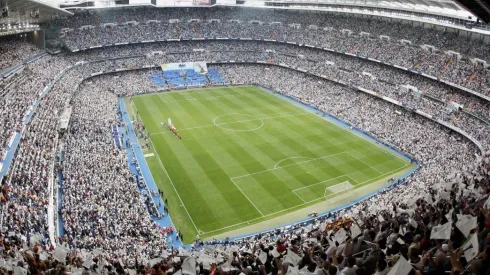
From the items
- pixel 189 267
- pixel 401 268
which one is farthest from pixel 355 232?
pixel 189 267

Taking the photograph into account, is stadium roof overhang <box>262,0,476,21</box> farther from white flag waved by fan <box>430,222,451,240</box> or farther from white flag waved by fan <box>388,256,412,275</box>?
white flag waved by fan <box>388,256,412,275</box>

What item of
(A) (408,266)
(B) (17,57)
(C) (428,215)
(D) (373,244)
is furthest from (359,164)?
(B) (17,57)

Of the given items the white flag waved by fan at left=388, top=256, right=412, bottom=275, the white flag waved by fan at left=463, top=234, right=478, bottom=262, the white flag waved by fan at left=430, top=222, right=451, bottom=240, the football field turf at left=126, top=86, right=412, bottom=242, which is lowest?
the football field turf at left=126, top=86, right=412, bottom=242

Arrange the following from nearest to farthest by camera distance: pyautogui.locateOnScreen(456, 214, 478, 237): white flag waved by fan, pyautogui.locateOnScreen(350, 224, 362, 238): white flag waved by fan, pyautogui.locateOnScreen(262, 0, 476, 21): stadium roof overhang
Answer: pyautogui.locateOnScreen(456, 214, 478, 237): white flag waved by fan
pyautogui.locateOnScreen(350, 224, 362, 238): white flag waved by fan
pyautogui.locateOnScreen(262, 0, 476, 21): stadium roof overhang

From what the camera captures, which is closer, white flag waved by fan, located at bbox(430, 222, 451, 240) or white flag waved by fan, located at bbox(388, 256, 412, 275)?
white flag waved by fan, located at bbox(388, 256, 412, 275)

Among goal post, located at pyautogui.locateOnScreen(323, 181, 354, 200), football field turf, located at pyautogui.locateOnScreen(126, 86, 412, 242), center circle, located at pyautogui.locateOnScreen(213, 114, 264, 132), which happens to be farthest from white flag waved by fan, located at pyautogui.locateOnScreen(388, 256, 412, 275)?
center circle, located at pyautogui.locateOnScreen(213, 114, 264, 132)

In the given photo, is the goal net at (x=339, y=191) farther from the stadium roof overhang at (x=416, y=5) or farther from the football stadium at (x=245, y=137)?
the stadium roof overhang at (x=416, y=5)

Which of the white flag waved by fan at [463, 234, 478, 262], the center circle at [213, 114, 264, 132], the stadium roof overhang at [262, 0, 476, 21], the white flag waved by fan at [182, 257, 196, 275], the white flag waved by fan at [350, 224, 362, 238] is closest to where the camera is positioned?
the white flag waved by fan at [463, 234, 478, 262]

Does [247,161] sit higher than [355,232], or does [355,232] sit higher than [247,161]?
[355,232]

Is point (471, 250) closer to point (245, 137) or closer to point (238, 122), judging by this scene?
point (245, 137)
